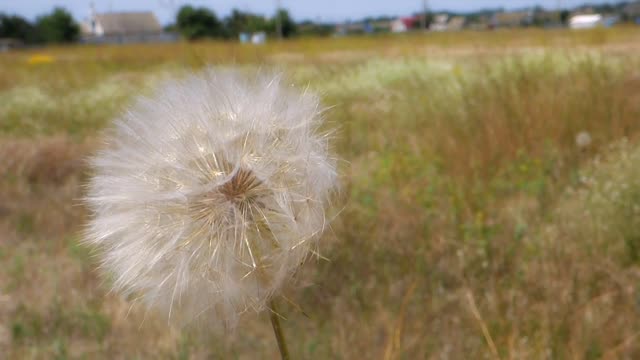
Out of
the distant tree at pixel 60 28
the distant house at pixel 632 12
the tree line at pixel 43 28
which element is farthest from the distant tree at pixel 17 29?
the distant house at pixel 632 12

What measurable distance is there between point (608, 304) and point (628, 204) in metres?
0.78

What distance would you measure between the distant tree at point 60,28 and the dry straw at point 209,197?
83.0 ft

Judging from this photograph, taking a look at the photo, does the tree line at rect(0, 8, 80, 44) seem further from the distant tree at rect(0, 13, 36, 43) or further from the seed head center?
the seed head center

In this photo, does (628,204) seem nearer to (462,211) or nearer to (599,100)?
(462,211)

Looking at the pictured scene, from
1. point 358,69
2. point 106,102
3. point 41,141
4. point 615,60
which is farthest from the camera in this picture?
point 358,69

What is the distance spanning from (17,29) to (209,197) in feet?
98.6

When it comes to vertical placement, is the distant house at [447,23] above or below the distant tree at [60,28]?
below

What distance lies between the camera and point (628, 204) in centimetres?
287

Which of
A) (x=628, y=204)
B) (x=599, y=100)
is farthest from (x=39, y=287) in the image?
(x=599, y=100)

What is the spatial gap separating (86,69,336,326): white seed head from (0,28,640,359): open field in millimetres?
119

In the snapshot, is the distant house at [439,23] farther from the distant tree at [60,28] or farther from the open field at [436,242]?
the open field at [436,242]

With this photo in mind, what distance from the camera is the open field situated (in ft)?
7.24

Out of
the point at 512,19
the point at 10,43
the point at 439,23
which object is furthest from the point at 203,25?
Result: the point at 10,43

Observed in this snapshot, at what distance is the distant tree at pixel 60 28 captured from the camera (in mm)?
24516
